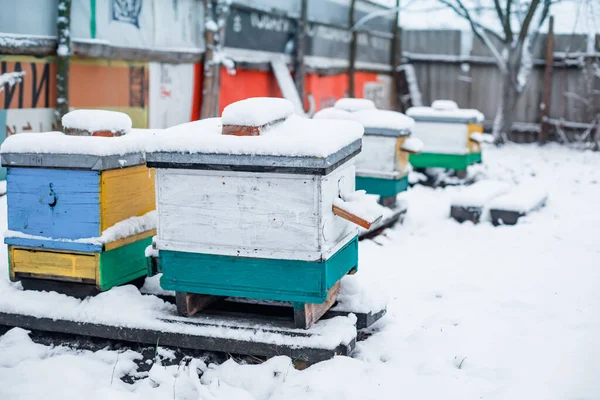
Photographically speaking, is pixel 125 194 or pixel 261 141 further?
pixel 125 194

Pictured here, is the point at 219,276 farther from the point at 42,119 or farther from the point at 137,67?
the point at 137,67

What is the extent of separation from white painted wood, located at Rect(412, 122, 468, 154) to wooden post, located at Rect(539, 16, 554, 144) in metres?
5.85

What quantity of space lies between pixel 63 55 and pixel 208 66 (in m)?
2.62

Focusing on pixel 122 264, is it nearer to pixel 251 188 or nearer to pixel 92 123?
pixel 92 123

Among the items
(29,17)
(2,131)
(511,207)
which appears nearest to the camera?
(2,131)

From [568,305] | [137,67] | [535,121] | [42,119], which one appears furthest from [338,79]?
[568,305]

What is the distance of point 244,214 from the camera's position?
3203 millimetres

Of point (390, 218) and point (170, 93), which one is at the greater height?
point (170, 93)

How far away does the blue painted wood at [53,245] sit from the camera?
351 centimetres

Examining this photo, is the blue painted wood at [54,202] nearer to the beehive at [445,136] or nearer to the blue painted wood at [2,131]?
the blue painted wood at [2,131]

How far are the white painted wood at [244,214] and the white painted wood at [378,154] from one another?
9.53ft

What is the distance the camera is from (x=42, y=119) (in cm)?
611

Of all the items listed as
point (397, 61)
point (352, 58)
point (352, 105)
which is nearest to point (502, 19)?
point (352, 58)

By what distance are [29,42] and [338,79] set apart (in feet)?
25.7
